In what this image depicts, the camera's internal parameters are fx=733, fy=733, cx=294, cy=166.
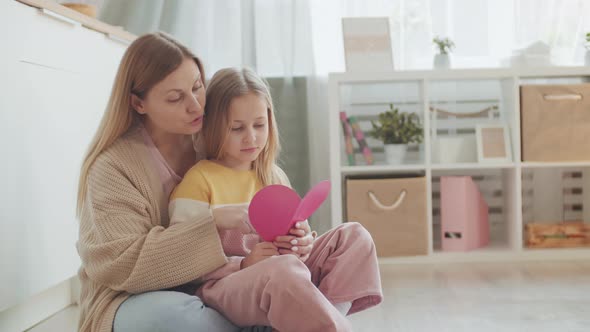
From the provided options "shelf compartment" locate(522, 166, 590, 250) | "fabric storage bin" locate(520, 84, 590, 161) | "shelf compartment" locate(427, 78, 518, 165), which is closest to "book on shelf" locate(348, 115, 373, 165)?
"shelf compartment" locate(427, 78, 518, 165)

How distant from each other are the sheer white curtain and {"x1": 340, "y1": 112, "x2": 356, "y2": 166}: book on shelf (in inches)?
6.4

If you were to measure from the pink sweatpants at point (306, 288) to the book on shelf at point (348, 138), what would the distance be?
1466 mm

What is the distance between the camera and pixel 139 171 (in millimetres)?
1380

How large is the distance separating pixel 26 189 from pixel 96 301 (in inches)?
19.6

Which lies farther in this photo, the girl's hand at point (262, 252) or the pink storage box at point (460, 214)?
the pink storage box at point (460, 214)

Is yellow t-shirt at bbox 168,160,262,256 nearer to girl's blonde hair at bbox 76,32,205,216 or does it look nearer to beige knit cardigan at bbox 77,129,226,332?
beige knit cardigan at bbox 77,129,226,332

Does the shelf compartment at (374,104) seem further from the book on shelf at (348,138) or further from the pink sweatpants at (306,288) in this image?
the pink sweatpants at (306,288)

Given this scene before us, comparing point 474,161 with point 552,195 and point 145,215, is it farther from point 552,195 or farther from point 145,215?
point 145,215

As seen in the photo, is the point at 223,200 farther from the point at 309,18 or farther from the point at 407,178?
the point at 309,18

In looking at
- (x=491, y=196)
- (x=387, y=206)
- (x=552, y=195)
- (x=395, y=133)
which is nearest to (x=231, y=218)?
(x=387, y=206)

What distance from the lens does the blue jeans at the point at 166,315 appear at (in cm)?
119

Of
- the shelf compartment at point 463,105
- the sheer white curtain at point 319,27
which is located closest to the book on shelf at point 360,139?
the sheer white curtain at point 319,27

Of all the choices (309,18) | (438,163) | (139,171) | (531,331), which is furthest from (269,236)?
(309,18)

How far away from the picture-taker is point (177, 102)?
4.59 ft
